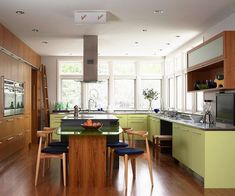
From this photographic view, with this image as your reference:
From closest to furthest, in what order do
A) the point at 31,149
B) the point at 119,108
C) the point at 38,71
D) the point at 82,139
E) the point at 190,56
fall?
1. the point at 82,139
2. the point at 190,56
3. the point at 31,149
4. the point at 38,71
5. the point at 119,108

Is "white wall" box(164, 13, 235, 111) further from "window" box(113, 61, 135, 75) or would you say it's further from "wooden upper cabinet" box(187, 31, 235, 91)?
"window" box(113, 61, 135, 75)

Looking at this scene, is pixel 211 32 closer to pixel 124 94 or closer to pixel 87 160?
pixel 87 160

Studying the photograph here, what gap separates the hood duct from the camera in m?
7.68

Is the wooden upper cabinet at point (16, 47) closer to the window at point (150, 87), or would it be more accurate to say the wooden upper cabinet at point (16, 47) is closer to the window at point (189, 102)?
the window at point (150, 87)

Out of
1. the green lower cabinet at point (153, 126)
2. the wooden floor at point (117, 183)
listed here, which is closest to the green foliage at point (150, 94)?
the green lower cabinet at point (153, 126)

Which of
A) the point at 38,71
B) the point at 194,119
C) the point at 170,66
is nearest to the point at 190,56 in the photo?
the point at 194,119

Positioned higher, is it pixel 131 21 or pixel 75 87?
pixel 131 21

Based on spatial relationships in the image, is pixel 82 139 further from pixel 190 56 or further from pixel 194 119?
pixel 190 56

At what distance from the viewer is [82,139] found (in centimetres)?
503

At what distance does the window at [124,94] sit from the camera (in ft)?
37.1

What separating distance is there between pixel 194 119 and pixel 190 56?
1266 mm

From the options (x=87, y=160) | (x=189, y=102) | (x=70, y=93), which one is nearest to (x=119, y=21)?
(x=87, y=160)

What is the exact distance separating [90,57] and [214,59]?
130 inches

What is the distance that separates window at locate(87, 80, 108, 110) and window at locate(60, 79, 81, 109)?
37cm
